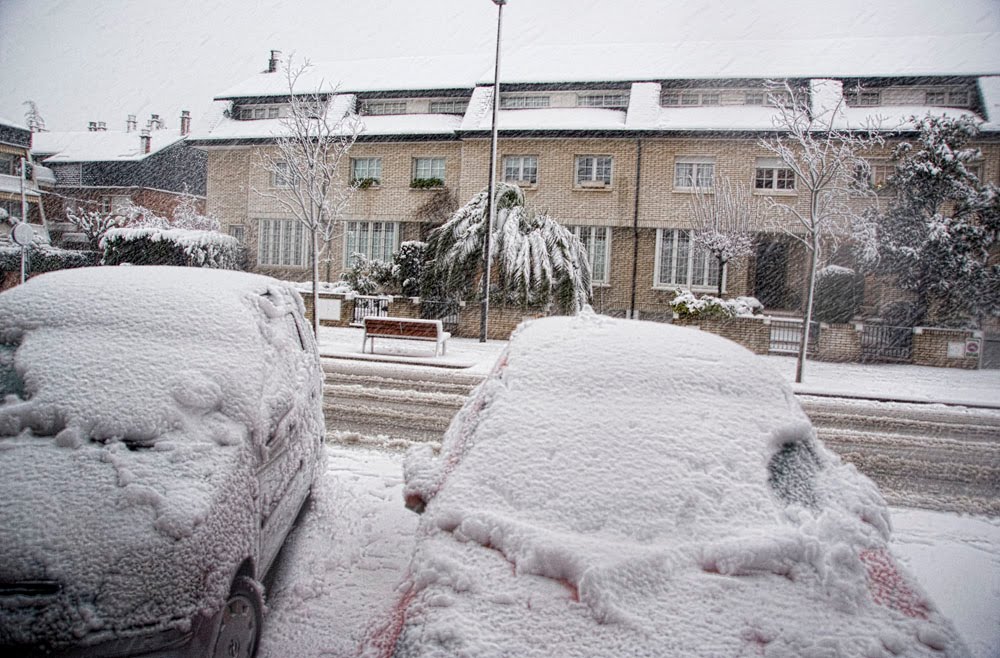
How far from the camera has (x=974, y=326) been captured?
1723 cm

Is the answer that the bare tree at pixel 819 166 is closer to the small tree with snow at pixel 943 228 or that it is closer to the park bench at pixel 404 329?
the small tree with snow at pixel 943 228

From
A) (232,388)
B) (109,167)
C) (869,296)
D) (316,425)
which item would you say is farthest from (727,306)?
(109,167)

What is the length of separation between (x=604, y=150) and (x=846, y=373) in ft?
40.7

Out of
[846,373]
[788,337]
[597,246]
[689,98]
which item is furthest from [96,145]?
[846,373]

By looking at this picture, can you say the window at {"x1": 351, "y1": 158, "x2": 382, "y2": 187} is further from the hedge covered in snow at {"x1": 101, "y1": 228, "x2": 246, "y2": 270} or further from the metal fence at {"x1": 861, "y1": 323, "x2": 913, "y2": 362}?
the metal fence at {"x1": 861, "y1": 323, "x2": 913, "y2": 362}

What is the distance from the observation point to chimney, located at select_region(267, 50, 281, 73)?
3244 cm

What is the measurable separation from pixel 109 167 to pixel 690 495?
4039cm

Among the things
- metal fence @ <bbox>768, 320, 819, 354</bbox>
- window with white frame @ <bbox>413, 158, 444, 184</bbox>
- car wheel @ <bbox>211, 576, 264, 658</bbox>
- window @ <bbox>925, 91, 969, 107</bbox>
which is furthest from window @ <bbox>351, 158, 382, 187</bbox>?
car wheel @ <bbox>211, 576, 264, 658</bbox>

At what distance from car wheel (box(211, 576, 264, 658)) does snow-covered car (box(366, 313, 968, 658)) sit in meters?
0.80

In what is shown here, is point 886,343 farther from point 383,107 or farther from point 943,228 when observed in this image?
point 383,107

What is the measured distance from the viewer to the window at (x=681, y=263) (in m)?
23.4

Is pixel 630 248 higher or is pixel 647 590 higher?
pixel 630 248

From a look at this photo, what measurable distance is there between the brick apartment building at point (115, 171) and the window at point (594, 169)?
63.4ft

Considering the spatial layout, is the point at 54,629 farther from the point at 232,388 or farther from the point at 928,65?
the point at 928,65
